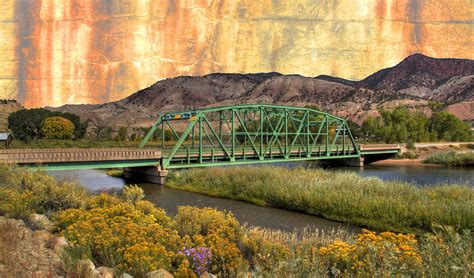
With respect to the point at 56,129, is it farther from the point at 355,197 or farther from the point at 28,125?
the point at 355,197

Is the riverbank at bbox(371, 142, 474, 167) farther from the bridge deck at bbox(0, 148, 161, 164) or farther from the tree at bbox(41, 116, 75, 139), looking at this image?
the tree at bbox(41, 116, 75, 139)

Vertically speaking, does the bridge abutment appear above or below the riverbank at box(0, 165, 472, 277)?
below

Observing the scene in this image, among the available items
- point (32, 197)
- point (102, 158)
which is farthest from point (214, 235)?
point (102, 158)

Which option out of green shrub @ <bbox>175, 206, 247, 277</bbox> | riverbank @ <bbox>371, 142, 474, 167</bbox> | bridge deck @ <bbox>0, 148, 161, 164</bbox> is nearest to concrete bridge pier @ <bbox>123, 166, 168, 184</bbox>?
bridge deck @ <bbox>0, 148, 161, 164</bbox>

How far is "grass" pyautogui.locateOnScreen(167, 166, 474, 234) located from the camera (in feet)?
69.1

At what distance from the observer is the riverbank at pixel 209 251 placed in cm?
762

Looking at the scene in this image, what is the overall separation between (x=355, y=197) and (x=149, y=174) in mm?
25472

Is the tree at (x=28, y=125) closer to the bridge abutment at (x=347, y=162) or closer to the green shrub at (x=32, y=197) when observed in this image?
the bridge abutment at (x=347, y=162)

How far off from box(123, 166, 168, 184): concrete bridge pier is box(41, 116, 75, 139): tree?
5291 cm

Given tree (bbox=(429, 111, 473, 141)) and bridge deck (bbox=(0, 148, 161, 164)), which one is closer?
bridge deck (bbox=(0, 148, 161, 164))

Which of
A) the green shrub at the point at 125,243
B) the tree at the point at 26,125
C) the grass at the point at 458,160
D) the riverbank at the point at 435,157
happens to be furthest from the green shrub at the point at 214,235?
the tree at the point at 26,125

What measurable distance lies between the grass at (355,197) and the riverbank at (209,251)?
7983 millimetres

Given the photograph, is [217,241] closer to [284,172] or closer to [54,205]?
[54,205]

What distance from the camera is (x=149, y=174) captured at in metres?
43.8
